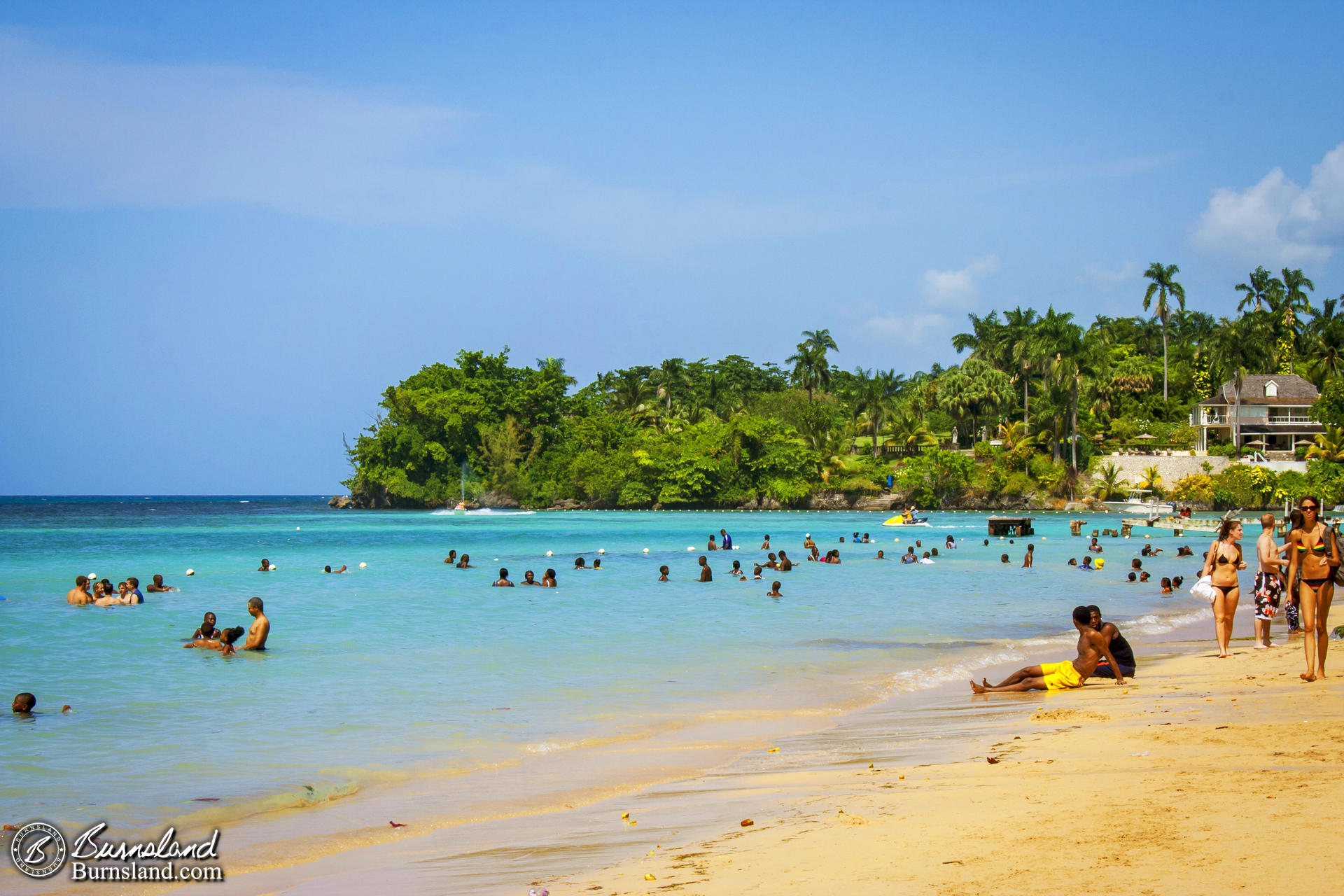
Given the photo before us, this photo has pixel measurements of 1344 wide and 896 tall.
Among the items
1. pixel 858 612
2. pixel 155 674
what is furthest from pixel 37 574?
pixel 858 612

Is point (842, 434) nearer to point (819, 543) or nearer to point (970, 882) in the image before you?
point (819, 543)

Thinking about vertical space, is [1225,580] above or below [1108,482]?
below

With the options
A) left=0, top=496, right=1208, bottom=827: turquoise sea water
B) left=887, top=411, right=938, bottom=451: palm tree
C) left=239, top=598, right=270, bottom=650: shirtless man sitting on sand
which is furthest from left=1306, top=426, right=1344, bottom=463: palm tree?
left=239, top=598, right=270, bottom=650: shirtless man sitting on sand

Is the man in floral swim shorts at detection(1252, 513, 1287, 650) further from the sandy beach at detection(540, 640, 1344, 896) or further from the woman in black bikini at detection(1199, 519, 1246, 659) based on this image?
the sandy beach at detection(540, 640, 1344, 896)

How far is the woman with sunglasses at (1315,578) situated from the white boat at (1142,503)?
6980cm

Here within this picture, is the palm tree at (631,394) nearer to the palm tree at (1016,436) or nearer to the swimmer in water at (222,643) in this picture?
the palm tree at (1016,436)

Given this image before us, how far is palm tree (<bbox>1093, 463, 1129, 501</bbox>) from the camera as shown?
82.4 metres

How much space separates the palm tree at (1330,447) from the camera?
77500 millimetres

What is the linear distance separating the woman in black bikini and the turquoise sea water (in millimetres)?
3439

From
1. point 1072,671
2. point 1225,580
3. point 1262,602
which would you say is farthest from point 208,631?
point 1262,602

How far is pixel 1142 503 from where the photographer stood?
261ft

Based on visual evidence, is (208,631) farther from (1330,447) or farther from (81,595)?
(1330,447)

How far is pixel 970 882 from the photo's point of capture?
4.85m

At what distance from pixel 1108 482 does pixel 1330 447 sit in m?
16.9
